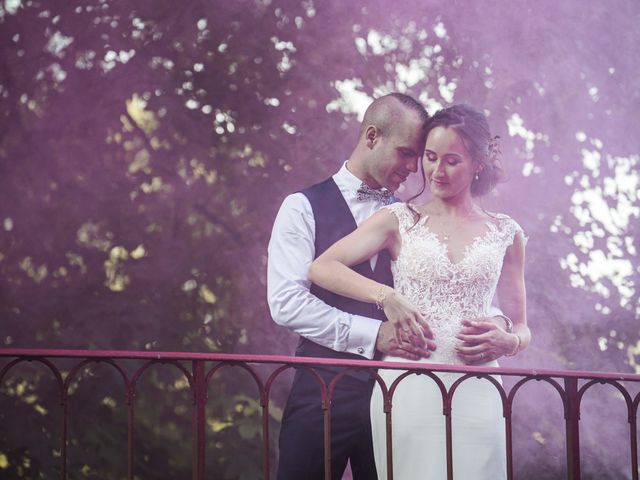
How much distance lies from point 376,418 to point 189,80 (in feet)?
7.90

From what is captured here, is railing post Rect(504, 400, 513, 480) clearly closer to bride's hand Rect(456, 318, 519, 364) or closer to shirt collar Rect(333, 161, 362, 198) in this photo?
bride's hand Rect(456, 318, 519, 364)

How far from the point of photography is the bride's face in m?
3.32

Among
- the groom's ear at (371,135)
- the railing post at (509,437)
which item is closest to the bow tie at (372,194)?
the groom's ear at (371,135)

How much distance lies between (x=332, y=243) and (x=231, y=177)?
1.44 m

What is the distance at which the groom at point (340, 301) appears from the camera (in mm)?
3314

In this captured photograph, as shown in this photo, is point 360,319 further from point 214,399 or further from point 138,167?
point 138,167

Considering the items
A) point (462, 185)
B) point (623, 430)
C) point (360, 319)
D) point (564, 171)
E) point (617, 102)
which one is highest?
point (617, 102)

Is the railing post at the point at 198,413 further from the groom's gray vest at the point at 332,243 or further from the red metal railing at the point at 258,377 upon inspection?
the groom's gray vest at the point at 332,243

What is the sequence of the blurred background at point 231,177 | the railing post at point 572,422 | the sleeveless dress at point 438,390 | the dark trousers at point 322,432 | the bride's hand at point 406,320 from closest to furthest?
1. the railing post at point 572,422
2. the sleeveless dress at point 438,390
3. the bride's hand at point 406,320
4. the dark trousers at point 322,432
5. the blurred background at point 231,177

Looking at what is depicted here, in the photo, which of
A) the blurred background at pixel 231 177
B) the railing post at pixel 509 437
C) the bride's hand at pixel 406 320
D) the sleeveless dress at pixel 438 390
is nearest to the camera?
the railing post at pixel 509 437

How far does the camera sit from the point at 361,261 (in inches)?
132

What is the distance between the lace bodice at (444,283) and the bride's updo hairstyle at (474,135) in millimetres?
309

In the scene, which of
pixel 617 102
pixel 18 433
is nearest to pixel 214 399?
pixel 18 433

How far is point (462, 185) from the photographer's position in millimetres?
3344
